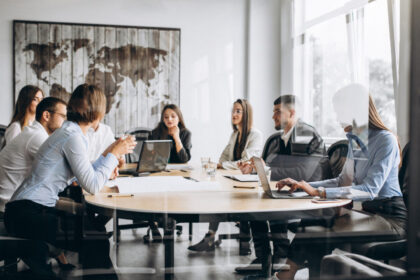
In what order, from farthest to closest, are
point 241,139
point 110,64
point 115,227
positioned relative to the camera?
point 241,139 < point 110,64 < point 115,227

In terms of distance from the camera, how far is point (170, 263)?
2.18m

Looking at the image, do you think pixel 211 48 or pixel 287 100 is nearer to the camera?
pixel 211 48

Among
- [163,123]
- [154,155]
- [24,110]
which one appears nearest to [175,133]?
[163,123]

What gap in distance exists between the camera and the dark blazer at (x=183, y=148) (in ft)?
7.73

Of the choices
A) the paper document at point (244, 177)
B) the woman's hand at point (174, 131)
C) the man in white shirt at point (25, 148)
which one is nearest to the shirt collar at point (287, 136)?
the paper document at point (244, 177)

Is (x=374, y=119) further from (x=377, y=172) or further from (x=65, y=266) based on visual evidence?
(x=65, y=266)

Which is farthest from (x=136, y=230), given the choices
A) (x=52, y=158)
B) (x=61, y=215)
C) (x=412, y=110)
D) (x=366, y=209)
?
(x=412, y=110)

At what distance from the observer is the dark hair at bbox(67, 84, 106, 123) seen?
1.86 meters

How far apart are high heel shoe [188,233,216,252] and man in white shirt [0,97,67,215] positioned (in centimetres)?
100

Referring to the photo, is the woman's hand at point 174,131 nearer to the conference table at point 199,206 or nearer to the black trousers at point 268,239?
the conference table at point 199,206

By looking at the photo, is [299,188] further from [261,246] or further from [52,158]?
[52,158]

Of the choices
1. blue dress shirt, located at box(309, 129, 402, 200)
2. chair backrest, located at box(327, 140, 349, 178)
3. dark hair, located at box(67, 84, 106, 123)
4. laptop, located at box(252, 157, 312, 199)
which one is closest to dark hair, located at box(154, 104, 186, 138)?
dark hair, located at box(67, 84, 106, 123)

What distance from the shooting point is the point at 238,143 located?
→ 245 centimetres

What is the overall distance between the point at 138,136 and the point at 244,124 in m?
0.67
